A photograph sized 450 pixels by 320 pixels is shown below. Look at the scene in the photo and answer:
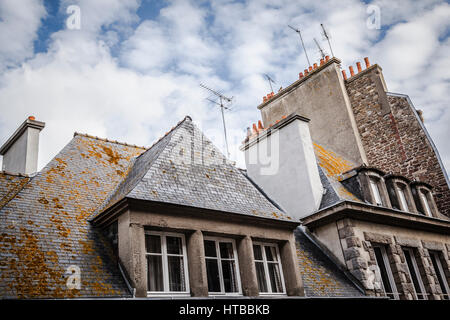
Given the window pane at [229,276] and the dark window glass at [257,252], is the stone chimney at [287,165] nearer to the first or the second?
the dark window glass at [257,252]

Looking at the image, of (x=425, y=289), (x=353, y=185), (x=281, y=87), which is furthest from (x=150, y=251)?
(x=281, y=87)

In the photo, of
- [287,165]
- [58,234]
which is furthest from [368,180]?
[58,234]

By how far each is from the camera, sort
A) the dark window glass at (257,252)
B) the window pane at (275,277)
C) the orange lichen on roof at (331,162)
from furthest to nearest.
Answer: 1. the orange lichen on roof at (331,162)
2. the dark window glass at (257,252)
3. the window pane at (275,277)

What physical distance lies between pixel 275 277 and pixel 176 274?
244 cm

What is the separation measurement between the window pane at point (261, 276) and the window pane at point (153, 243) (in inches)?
91.9

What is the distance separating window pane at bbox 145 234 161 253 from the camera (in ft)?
24.4

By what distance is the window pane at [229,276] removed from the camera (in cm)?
808

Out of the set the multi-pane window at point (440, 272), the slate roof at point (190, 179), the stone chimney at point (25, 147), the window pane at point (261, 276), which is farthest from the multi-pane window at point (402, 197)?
the stone chimney at point (25, 147)

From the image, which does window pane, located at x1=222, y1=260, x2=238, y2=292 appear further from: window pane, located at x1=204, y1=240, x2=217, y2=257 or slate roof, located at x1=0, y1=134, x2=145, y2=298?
slate roof, located at x1=0, y1=134, x2=145, y2=298

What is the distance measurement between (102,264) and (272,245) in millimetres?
3793

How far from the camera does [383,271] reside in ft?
34.7

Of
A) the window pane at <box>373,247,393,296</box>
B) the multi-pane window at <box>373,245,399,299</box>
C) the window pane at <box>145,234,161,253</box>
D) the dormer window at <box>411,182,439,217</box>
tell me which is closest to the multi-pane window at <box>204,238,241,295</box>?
the window pane at <box>145,234,161,253</box>

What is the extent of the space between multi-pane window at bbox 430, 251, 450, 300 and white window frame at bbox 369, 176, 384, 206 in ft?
7.72
